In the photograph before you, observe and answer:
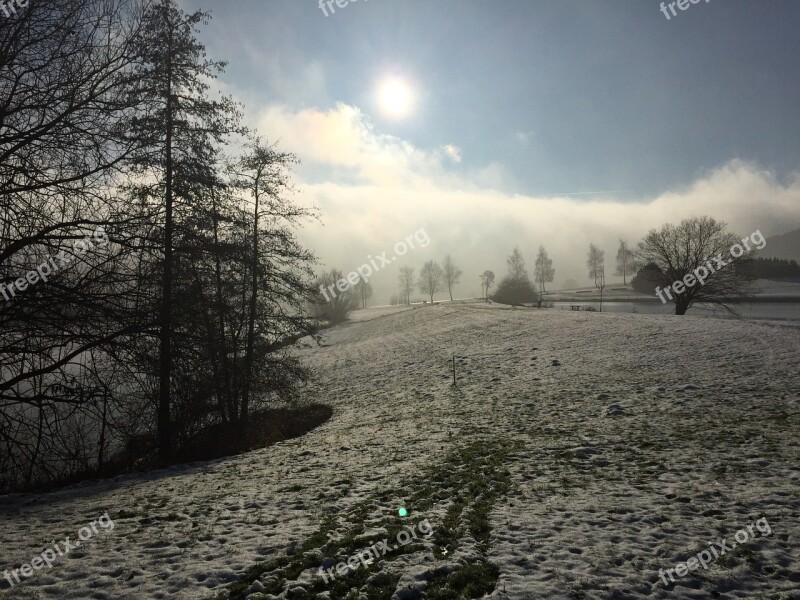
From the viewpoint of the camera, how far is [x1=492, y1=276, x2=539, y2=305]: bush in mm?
82231

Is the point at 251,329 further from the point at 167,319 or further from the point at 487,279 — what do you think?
the point at 487,279

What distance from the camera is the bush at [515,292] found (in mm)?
82231

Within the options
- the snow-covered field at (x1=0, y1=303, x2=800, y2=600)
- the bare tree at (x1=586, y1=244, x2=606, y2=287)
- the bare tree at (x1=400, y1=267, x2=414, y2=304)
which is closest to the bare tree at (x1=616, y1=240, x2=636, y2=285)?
the bare tree at (x1=586, y1=244, x2=606, y2=287)

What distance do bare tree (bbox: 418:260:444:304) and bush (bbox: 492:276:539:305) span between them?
1447 inches

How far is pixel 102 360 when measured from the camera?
811 cm

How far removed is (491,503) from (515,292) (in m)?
79.0

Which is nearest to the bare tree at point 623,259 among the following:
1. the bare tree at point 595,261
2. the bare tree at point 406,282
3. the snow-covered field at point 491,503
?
the bare tree at point 595,261

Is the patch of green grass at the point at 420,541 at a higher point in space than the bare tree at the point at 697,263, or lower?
lower

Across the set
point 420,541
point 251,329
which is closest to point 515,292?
point 251,329

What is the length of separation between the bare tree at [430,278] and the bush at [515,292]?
1447 inches

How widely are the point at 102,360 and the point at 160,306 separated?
1.62m

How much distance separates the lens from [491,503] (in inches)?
291

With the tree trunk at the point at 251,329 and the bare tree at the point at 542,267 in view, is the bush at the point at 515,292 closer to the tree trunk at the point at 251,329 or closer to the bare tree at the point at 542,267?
the bare tree at the point at 542,267

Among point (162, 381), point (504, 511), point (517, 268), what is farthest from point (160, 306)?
point (517, 268)
